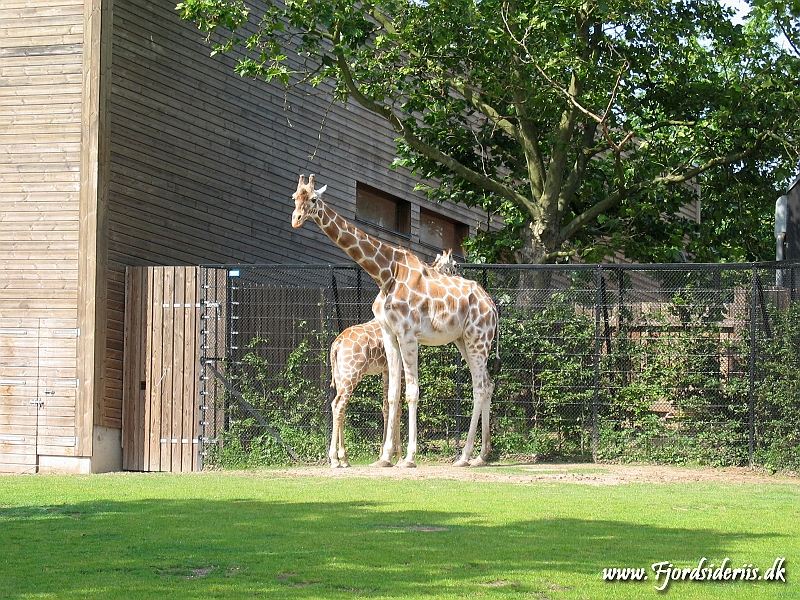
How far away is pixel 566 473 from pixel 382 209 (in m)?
11.4

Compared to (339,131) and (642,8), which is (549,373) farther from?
(339,131)

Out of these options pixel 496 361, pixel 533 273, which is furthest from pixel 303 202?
pixel 533 273

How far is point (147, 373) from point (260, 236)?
456cm

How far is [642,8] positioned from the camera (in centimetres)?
1816

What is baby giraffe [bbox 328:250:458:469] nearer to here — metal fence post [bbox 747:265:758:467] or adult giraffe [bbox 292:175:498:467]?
adult giraffe [bbox 292:175:498:467]

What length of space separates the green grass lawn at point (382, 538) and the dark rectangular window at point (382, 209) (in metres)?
11.4

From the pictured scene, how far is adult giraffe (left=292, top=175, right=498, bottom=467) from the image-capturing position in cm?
1539

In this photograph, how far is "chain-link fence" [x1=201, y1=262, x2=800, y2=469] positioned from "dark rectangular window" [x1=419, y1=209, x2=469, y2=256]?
9217 millimetres

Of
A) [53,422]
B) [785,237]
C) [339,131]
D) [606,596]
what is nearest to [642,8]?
[785,237]

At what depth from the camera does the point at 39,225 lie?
17.3 metres

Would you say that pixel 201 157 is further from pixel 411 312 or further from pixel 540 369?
pixel 540 369

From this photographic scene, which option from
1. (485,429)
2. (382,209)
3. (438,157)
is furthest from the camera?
(382,209)

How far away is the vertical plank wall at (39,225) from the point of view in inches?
671

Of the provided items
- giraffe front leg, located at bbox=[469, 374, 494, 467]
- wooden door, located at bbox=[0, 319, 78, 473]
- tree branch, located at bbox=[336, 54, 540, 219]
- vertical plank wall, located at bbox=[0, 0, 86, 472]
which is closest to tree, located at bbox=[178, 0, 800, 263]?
tree branch, located at bbox=[336, 54, 540, 219]
